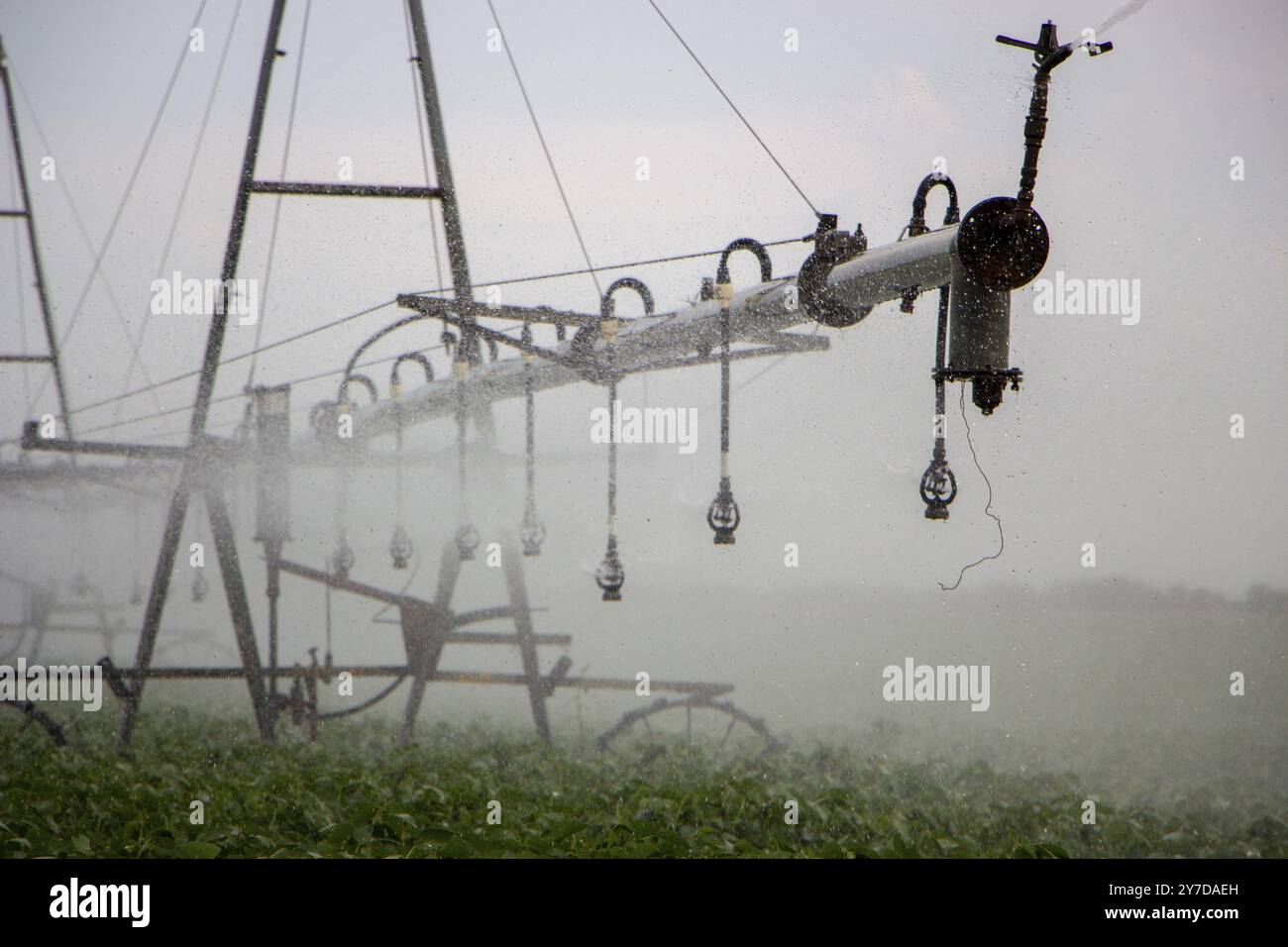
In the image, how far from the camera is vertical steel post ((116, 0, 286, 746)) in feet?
34.2

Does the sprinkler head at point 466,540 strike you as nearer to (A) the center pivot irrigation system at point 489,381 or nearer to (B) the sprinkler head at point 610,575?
(A) the center pivot irrigation system at point 489,381

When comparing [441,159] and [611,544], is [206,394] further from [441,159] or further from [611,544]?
[611,544]

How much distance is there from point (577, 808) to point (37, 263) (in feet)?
28.4

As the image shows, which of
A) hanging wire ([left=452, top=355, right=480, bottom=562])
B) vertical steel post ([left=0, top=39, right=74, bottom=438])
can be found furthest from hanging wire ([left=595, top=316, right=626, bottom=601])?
vertical steel post ([left=0, top=39, right=74, bottom=438])

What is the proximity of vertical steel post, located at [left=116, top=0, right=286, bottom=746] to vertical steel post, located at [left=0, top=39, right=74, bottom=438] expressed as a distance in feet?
8.61

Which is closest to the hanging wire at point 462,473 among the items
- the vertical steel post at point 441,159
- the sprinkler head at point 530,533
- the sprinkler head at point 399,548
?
the vertical steel post at point 441,159

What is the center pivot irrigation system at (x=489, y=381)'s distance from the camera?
22.4ft

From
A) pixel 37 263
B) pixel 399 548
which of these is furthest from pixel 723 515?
pixel 37 263

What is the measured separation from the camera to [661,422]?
496 inches

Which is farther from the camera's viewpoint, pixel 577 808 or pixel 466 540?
pixel 466 540

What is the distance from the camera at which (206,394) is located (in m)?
10.8

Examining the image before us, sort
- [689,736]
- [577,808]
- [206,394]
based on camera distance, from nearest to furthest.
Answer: [577,808], [206,394], [689,736]

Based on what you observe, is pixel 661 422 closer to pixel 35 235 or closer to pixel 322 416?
pixel 322 416
